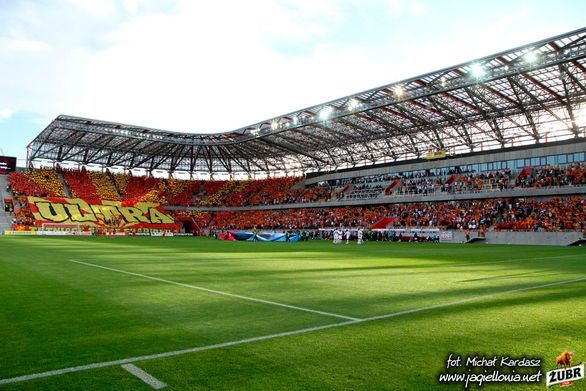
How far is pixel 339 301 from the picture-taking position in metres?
9.12

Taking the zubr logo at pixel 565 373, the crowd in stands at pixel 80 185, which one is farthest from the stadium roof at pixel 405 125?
the zubr logo at pixel 565 373

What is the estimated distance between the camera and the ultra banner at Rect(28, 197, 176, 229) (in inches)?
2517

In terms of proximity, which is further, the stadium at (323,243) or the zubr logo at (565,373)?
the stadium at (323,243)

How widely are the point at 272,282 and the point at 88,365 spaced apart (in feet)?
24.6

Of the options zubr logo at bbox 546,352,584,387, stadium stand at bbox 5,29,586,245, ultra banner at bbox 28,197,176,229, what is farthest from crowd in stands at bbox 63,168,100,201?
zubr logo at bbox 546,352,584,387

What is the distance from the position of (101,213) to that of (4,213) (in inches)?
514

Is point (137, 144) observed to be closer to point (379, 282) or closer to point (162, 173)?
point (162, 173)

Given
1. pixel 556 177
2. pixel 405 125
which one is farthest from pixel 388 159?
pixel 556 177

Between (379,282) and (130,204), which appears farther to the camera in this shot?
(130,204)

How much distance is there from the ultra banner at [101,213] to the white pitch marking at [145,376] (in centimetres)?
6546

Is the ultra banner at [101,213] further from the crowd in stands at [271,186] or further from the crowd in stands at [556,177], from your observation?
the crowd in stands at [556,177]

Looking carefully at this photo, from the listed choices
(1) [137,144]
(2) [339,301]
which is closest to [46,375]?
(2) [339,301]

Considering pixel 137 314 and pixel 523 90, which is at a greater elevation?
pixel 523 90

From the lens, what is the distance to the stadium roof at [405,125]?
35.2 m
